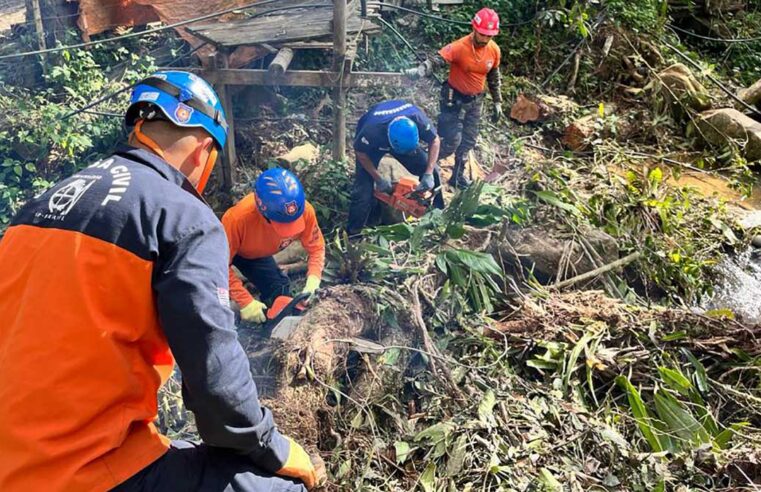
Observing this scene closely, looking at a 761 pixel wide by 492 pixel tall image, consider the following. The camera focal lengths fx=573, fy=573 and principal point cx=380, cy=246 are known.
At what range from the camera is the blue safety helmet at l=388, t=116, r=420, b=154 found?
481 centimetres

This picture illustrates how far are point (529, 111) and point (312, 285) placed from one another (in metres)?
4.63

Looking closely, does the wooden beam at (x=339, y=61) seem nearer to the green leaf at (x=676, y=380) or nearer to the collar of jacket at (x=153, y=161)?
the green leaf at (x=676, y=380)

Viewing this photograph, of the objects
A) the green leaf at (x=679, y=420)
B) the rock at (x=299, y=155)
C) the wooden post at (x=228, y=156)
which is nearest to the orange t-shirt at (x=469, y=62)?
the rock at (x=299, y=155)

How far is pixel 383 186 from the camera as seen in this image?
5242 mm

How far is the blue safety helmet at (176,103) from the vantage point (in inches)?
68.6

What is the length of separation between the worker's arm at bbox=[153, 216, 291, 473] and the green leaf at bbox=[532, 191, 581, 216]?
11.5 feet

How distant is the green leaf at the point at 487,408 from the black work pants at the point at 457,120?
12.3 feet

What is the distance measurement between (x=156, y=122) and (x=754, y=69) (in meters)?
10.2

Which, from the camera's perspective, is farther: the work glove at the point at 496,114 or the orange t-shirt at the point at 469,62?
the work glove at the point at 496,114

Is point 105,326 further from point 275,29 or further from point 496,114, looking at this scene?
point 496,114

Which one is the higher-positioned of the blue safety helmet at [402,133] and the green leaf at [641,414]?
the blue safety helmet at [402,133]

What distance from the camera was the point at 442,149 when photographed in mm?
6332

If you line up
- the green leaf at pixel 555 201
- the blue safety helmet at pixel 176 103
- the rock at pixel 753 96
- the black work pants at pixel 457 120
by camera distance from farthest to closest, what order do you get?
the rock at pixel 753 96 → the black work pants at pixel 457 120 → the green leaf at pixel 555 201 → the blue safety helmet at pixel 176 103

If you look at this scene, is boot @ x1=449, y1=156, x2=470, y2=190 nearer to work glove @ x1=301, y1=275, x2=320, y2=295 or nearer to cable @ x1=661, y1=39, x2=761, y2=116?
work glove @ x1=301, y1=275, x2=320, y2=295
